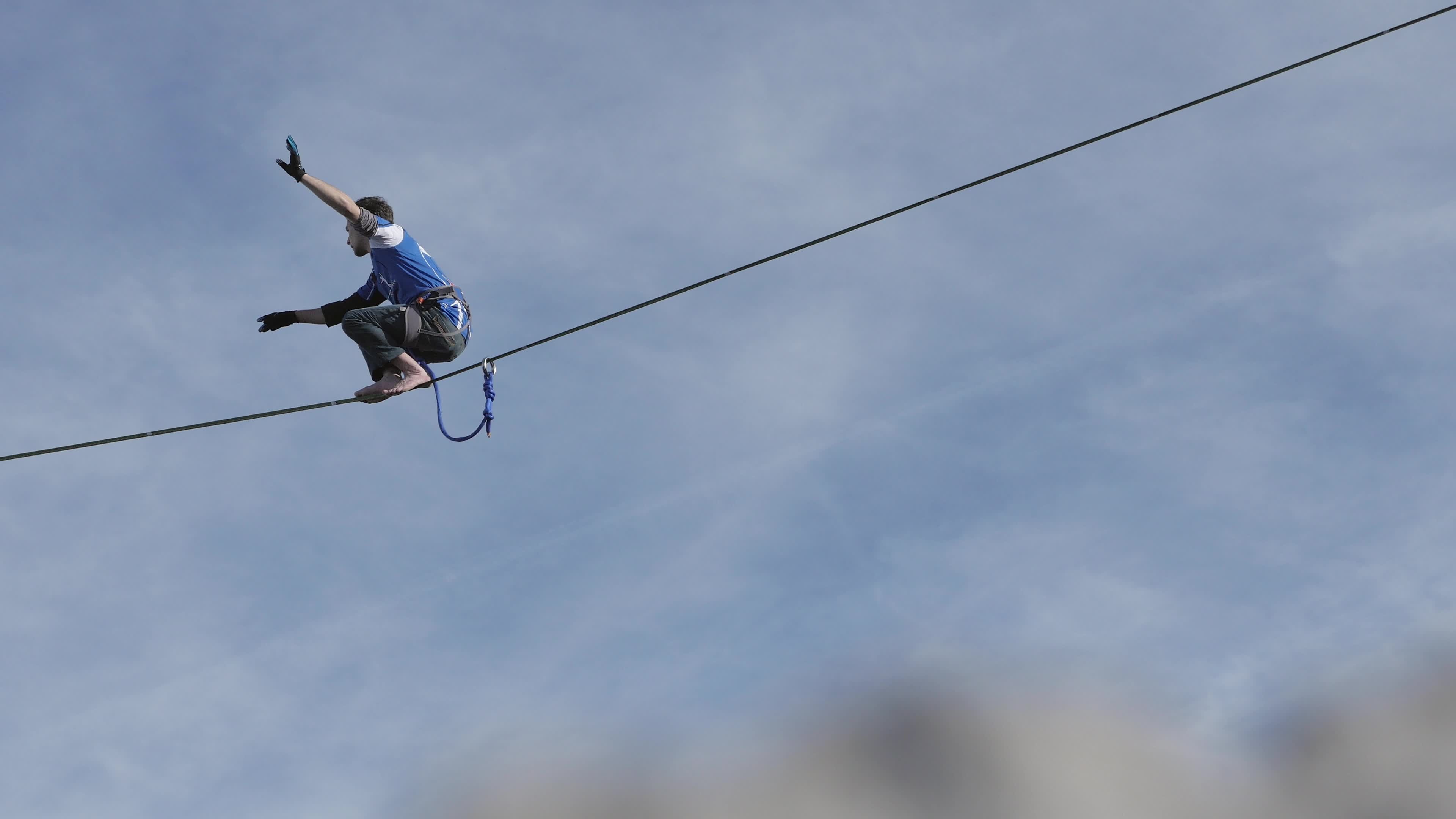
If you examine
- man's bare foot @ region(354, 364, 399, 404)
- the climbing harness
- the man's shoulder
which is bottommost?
man's bare foot @ region(354, 364, 399, 404)

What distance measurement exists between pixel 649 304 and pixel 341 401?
3.09 metres

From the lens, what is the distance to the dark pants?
13797 millimetres

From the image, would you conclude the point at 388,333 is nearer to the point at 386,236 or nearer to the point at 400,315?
the point at 400,315

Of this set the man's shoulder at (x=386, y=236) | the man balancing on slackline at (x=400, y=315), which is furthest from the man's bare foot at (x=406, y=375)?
the man's shoulder at (x=386, y=236)

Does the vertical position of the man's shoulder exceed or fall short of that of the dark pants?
it exceeds it

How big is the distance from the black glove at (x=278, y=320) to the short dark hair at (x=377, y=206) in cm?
163

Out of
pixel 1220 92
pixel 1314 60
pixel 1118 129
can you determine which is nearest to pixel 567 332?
pixel 1118 129

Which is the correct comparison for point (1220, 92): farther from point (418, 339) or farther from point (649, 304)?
point (418, 339)

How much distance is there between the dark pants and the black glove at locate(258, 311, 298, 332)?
0.90 meters

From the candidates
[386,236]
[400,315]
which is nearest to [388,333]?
[400,315]

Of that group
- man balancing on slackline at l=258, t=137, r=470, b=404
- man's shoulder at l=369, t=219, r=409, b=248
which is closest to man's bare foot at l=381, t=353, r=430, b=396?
man balancing on slackline at l=258, t=137, r=470, b=404

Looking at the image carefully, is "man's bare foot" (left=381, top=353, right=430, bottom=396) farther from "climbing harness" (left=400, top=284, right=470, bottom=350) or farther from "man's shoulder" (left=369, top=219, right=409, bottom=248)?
"man's shoulder" (left=369, top=219, right=409, bottom=248)

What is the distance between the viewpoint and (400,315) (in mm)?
13867

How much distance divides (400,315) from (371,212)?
1026mm
